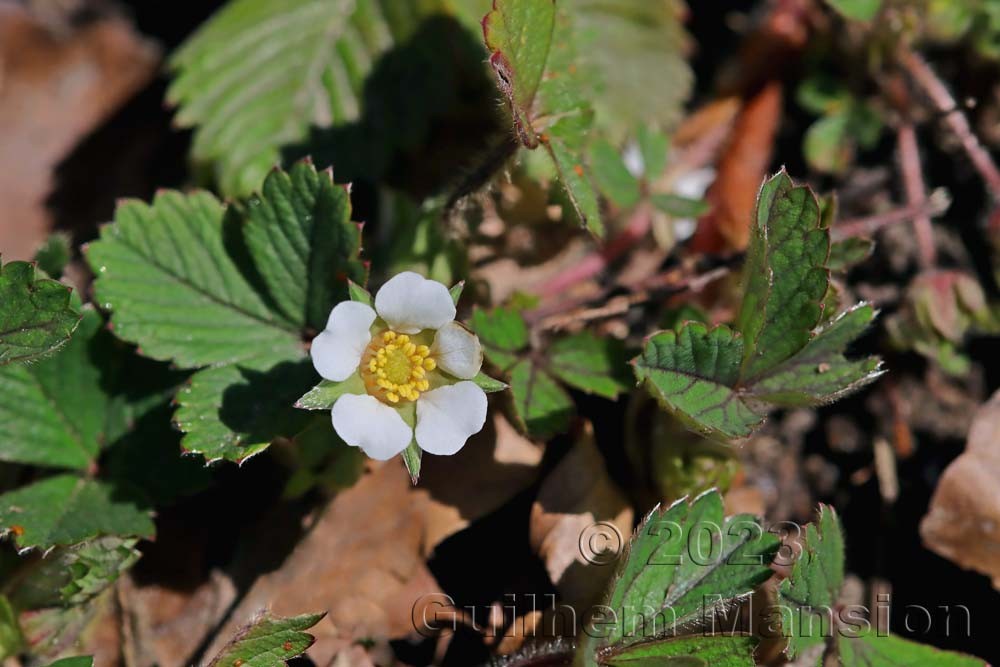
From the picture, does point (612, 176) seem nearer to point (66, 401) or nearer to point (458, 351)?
point (458, 351)

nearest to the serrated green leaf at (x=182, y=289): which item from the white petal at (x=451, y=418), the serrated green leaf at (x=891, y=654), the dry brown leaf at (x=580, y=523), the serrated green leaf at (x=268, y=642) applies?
the white petal at (x=451, y=418)

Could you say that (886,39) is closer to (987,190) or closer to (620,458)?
(987,190)

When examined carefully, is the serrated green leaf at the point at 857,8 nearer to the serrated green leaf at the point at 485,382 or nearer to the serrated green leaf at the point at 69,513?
the serrated green leaf at the point at 485,382

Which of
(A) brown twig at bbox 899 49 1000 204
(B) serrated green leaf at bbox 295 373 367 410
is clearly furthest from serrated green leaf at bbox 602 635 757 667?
(A) brown twig at bbox 899 49 1000 204

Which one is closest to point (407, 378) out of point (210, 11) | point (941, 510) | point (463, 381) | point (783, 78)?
point (463, 381)

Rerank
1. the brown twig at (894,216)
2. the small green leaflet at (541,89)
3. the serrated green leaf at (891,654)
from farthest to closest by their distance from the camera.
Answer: the brown twig at (894,216) < the serrated green leaf at (891,654) < the small green leaflet at (541,89)

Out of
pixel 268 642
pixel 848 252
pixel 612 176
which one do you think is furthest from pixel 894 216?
pixel 268 642

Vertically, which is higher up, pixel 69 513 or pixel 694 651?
pixel 69 513
